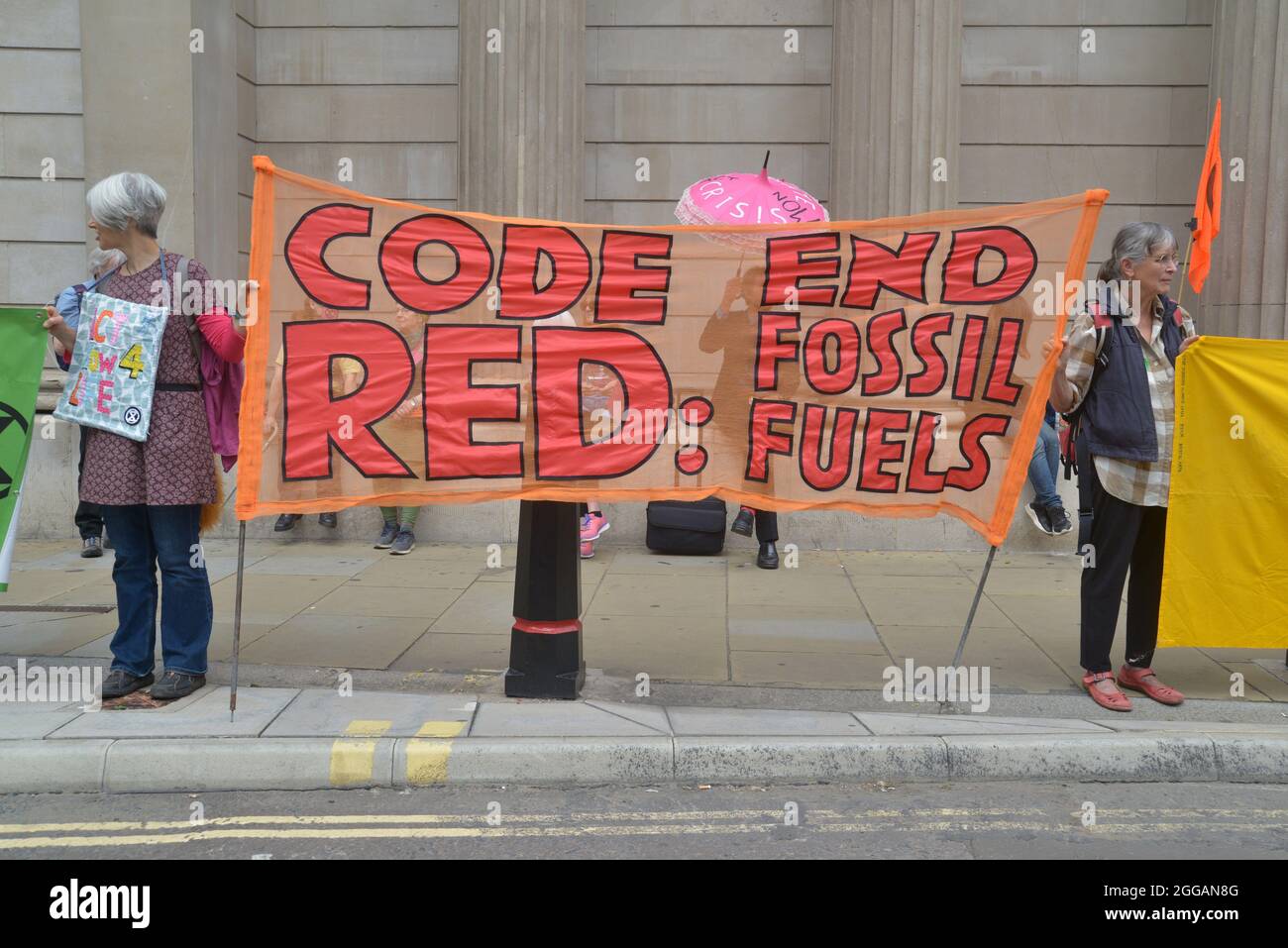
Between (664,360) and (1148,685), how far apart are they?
9.17ft

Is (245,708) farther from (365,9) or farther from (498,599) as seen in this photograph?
(365,9)

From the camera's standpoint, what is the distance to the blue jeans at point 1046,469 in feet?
30.0

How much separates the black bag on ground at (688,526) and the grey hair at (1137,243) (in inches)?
158

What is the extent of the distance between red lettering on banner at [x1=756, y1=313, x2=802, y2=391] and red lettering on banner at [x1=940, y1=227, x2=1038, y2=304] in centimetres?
71

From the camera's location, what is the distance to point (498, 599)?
7.68 meters

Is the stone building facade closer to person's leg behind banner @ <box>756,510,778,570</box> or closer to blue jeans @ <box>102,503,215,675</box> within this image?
person's leg behind banner @ <box>756,510,778,570</box>

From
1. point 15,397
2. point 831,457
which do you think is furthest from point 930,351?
point 15,397

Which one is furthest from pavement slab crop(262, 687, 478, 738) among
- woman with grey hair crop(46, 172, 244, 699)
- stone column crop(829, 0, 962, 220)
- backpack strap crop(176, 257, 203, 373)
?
stone column crop(829, 0, 962, 220)

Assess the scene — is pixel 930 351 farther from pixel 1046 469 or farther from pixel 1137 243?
pixel 1046 469

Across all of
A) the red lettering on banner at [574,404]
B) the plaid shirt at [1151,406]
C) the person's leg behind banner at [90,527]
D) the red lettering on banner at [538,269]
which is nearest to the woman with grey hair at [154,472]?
the red lettering on banner at [538,269]

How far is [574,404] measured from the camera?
18.3 ft

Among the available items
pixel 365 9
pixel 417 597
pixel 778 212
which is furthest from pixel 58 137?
pixel 778 212

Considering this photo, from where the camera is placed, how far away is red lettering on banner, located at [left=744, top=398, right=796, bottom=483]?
566 cm

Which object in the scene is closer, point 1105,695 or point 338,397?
point 338,397
